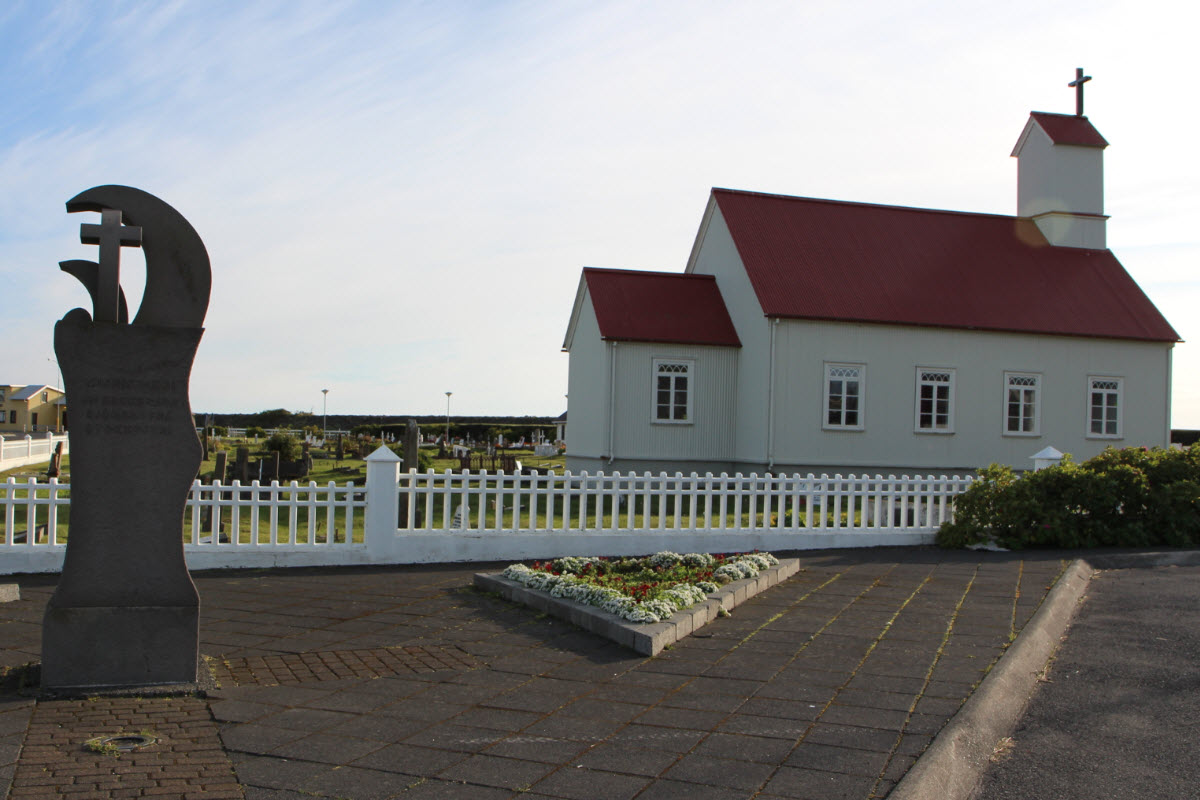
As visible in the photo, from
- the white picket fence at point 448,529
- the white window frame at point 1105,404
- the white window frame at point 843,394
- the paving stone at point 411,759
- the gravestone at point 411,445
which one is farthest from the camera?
the white window frame at point 1105,404

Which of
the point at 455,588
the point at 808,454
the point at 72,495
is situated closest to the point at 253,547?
the point at 455,588

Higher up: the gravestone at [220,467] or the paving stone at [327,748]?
the gravestone at [220,467]

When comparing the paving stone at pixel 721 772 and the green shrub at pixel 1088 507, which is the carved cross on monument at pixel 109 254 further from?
the green shrub at pixel 1088 507

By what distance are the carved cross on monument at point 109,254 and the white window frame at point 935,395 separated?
69.4ft

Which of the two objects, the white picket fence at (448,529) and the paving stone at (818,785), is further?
the white picket fence at (448,529)

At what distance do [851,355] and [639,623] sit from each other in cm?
1781

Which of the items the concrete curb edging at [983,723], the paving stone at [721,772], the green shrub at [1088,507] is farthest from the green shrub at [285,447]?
the paving stone at [721,772]

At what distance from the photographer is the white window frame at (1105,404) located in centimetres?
2580

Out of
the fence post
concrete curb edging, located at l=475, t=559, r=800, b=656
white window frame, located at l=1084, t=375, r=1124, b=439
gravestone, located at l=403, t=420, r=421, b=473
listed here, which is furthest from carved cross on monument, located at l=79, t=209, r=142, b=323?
white window frame, located at l=1084, t=375, r=1124, b=439

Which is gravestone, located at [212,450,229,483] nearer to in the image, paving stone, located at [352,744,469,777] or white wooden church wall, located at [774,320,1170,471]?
paving stone, located at [352,744,469,777]

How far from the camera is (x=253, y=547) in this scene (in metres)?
11.4

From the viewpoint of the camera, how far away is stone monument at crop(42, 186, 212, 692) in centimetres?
614

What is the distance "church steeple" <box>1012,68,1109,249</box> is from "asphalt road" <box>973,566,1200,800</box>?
22.1 metres

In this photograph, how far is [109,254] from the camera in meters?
6.32
